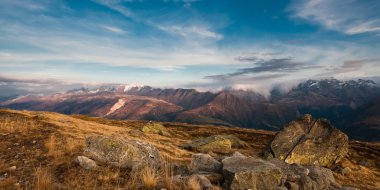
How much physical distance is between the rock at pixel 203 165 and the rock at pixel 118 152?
1.94 metres

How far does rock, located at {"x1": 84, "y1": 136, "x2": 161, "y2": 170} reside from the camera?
1429 cm

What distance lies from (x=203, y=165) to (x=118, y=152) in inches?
174

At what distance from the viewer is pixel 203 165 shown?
15.0 meters

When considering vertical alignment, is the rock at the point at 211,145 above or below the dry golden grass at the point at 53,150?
below

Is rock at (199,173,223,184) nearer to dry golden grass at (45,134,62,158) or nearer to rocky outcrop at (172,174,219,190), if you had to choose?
rocky outcrop at (172,174,219,190)

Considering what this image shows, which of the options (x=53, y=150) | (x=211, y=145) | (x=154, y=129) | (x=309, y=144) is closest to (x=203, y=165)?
(x=53, y=150)

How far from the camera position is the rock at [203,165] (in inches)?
576

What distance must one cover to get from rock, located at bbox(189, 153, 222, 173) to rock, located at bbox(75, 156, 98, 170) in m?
4.78

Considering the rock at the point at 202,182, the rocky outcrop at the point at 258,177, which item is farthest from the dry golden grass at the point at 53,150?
the rocky outcrop at the point at 258,177

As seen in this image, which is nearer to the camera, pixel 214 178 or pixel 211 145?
pixel 214 178

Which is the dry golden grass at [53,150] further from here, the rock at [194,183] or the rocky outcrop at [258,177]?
the rocky outcrop at [258,177]

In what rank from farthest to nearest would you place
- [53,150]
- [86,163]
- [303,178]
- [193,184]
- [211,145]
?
[211,145] < [53,150] < [303,178] < [86,163] < [193,184]

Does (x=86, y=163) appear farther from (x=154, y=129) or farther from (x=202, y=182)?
(x=154, y=129)

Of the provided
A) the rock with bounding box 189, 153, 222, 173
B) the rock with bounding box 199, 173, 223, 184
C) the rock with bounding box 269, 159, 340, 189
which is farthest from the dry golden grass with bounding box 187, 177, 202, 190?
the rock with bounding box 269, 159, 340, 189
